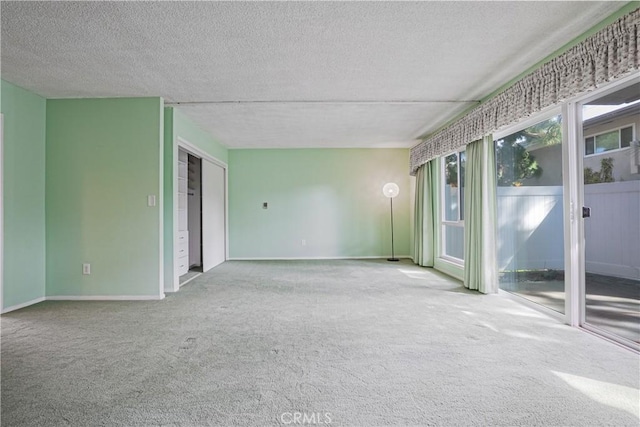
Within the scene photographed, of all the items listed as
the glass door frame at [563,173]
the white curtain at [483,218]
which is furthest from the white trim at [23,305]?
the glass door frame at [563,173]

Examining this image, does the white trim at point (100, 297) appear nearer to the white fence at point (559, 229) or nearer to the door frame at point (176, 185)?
the door frame at point (176, 185)

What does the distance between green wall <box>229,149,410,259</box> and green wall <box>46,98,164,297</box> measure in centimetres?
292

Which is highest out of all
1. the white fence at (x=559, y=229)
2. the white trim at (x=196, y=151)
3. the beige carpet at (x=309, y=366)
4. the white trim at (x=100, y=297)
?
the white trim at (x=196, y=151)

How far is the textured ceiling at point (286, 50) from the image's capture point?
2055 millimetres

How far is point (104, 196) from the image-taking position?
3.68 m

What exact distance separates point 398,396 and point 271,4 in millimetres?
2497

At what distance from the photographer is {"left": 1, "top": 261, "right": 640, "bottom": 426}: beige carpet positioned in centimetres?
152

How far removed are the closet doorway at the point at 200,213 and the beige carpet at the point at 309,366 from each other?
1.82 metres

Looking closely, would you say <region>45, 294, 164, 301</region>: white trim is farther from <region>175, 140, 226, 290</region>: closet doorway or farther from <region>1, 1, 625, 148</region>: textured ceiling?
<region>1, 1, 625, 148</region>: textured ceiling

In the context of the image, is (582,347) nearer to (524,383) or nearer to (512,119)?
(524,383)

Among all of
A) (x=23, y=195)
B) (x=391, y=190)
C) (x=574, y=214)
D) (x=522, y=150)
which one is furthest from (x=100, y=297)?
(x=522, y=150)

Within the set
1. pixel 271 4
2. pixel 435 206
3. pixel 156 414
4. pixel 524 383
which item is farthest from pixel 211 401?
pixel 435 206

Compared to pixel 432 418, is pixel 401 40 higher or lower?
higher

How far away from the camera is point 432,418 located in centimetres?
147
